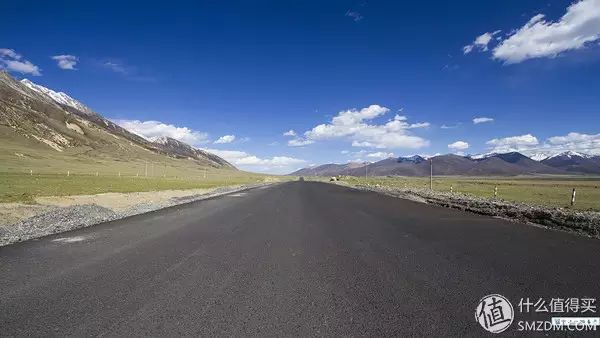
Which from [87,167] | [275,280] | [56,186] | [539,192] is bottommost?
[275,280]

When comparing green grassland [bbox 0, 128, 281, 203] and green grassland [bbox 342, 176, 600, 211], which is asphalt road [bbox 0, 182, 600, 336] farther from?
green grassland [bbox 0, 128, 281, 203]

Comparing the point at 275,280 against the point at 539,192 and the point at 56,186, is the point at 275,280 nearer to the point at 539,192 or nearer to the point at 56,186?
the point at 56,186

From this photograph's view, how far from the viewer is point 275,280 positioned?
6941 millimetres

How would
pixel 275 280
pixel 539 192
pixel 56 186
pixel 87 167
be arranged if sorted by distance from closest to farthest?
pixel 275 280
pixel 56 186
pixel 539 192
pixel 87 167

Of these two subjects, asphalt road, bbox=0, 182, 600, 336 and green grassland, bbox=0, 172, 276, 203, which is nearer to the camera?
asphalt road, bbox=0, 182, 600, 336

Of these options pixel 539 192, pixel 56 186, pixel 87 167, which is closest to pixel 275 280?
pixel 56 186

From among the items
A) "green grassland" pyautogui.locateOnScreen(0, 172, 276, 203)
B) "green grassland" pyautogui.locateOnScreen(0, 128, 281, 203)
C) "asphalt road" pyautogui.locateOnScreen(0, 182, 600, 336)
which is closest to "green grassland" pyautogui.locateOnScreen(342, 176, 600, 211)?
"asphalt road" pyautogui.locateOnScreen(0, 182, 600, 336)

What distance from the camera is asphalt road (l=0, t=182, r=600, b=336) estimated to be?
489 cm

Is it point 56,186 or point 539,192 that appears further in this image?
point 539,192

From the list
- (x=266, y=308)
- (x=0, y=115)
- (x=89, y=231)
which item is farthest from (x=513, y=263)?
(x=0, y=115)

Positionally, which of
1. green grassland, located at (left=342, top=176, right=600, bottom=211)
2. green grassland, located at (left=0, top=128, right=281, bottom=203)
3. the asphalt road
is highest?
green grassland, located at (left=0, top=128, right=281, bottom=203)

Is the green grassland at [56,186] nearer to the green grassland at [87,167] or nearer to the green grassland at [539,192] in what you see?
the green grassland at [87,167]

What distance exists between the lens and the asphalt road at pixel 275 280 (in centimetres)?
489

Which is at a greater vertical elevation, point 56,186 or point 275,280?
point 56,186
